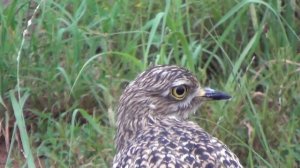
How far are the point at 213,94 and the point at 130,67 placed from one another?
2.75ft

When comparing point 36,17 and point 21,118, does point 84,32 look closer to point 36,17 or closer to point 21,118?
point 36,17

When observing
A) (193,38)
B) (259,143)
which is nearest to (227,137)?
(259,143)

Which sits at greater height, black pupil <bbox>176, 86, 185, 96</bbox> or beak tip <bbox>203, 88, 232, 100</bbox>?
black pupil <bbox>176, 86, 185, 96</bbox>

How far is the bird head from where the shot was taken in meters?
8.32

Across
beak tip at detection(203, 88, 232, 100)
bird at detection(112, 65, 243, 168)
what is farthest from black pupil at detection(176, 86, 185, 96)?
beak tip at detection(203, 88, 232, 100)

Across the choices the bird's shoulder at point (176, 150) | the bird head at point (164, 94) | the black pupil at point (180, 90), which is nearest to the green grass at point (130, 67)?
the bird head at point (164, 94)

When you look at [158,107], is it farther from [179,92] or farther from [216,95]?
[216,95]

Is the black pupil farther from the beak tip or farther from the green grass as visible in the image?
the green grass

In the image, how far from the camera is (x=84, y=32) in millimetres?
9180

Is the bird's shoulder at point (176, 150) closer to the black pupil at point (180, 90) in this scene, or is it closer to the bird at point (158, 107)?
the bird at point (158, 107)

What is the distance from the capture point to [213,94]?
841 centimetres

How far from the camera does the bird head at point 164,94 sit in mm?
8320

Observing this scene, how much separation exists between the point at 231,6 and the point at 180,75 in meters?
1.18

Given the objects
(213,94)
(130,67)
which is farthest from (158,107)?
(130,67)
